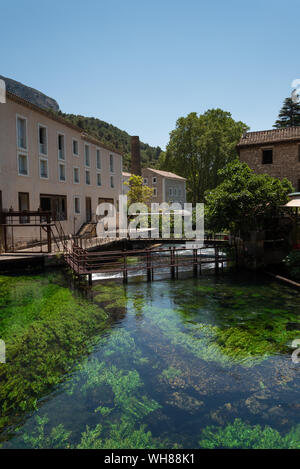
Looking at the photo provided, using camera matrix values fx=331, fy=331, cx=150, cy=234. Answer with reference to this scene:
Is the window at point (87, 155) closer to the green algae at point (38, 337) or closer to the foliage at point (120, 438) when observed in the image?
the green algae at point (38, 337)

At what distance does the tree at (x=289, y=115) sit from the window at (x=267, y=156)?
3047 cm

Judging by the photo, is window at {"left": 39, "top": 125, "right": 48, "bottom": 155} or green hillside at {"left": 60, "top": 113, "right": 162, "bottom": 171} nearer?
window at {"left": 39, "top": 125, "right": 48, "bottom": 155}

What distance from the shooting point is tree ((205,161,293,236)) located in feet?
58.9

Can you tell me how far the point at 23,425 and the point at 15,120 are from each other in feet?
68.0

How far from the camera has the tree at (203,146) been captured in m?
47.4

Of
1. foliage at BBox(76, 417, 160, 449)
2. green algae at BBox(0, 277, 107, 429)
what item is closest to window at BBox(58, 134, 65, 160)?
green algae at BBox(0, 277, 107, 429)

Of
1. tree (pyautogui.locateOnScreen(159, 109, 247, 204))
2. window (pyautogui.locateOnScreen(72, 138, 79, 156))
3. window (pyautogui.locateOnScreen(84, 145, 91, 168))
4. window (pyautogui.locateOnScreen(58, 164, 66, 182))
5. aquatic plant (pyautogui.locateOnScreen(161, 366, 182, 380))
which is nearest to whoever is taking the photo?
aquatic plant (pyautogui.locateOnScreen(161, 366, 182, 380))

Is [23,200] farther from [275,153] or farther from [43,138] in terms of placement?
[275,153]

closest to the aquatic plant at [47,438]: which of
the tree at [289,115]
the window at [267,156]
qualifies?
the window at [267,156]

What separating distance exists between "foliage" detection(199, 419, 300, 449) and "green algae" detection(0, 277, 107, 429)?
11.3 ft

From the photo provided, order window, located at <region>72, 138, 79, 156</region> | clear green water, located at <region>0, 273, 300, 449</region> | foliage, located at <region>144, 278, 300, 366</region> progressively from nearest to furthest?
1. clear green water, located at <region>0, 273, 300, 449</region>
2. foliage, located at <region>144, 278, 300, 366</region>
3. window, located at <region>72, 138, 79, 156</region>

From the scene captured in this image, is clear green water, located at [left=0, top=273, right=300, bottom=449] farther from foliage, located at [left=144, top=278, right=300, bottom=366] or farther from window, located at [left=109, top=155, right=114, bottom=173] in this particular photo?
window, located at [left=109, top=155, right=114, bottom=173]

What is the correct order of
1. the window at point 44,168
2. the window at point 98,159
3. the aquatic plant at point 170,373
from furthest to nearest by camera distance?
the window at point 98,159
the window at point 44,168
the aquatic plant at point 170,373

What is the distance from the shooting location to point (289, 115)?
53.7 m
